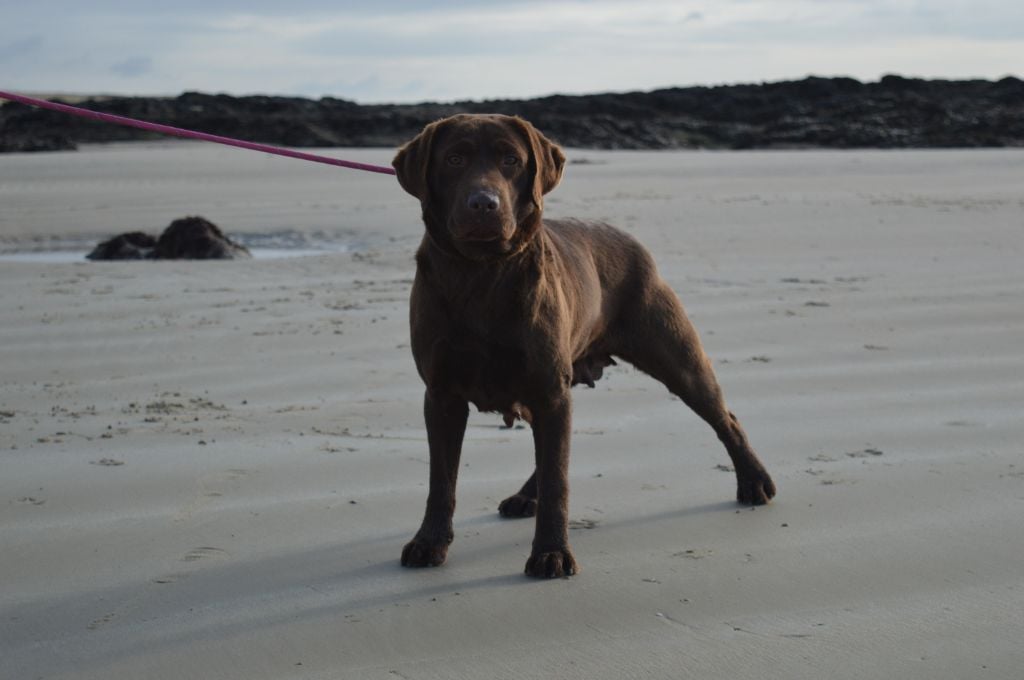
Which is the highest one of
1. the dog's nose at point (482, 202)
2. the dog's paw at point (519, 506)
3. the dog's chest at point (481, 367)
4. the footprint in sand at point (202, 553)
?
the dog's nose at point (482, 202)

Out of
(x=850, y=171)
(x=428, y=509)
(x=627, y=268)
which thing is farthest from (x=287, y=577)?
(x=850, y=171)

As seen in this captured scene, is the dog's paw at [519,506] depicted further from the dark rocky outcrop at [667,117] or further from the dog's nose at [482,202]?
the dark rocky outcrop at [667,117]

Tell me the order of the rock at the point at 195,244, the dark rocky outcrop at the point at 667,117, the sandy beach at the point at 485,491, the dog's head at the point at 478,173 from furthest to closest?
the dark rocky outcrop at the point at 667,117
the rock at the point at 195,244
the dog's head at the point at 478,173
the sandy beach at the point at 485,491

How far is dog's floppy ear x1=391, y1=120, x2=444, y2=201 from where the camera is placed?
4.10 metres

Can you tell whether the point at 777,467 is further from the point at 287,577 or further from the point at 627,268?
the point at 287,577

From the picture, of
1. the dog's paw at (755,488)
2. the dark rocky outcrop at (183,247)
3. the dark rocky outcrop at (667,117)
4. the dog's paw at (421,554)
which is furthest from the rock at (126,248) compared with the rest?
the dark rocky outcrop at (667,117)

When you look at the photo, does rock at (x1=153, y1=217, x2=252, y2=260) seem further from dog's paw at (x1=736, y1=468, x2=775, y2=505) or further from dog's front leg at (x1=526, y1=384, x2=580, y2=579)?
dog's front leg at (x1=526, y1=384, x2=580, y2=579)

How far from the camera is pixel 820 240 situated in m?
12.5

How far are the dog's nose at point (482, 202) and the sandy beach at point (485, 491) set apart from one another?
114 cm

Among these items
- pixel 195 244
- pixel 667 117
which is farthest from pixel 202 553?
pixel 667 117

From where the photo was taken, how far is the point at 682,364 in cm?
495

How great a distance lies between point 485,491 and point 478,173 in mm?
1581

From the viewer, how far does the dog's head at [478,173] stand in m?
3.97

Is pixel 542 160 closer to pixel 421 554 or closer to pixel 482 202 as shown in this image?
pixel 482 202
